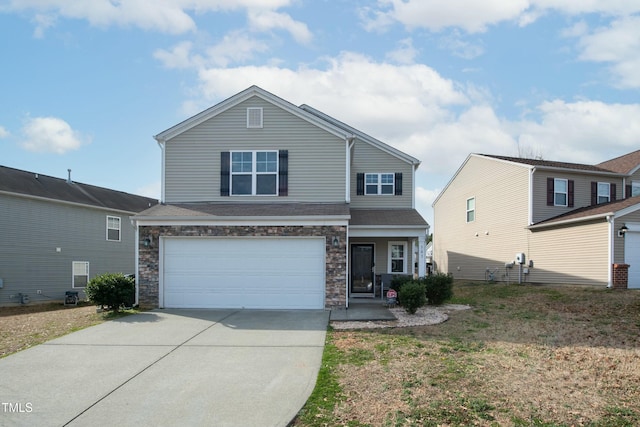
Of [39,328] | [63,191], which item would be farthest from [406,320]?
[63,191]

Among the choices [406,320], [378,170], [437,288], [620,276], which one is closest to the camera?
[406,320]

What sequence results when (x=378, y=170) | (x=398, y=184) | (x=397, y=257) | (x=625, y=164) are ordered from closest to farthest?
(x=397, y=257)
(x=398, y=184)
(x=378, y=170)
(x=625, y=164)

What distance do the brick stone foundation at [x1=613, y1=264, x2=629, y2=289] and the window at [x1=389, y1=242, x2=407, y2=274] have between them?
712 centimetres

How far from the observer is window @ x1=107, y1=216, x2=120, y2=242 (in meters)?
23.7

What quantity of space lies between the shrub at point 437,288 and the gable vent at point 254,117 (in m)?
7.11

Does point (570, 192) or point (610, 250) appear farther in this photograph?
point (570, 192)

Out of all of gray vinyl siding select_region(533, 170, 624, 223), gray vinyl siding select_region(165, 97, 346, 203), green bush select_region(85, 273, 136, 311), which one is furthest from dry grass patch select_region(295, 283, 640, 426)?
gray vinyl siding select_region(533, 170, 624, 223)

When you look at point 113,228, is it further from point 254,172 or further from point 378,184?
point 378,184

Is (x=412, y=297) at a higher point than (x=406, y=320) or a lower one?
higher

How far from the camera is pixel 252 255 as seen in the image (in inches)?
513

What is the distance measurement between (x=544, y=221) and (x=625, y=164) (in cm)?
711

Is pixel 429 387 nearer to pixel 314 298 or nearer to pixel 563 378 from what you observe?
pixel 563 378

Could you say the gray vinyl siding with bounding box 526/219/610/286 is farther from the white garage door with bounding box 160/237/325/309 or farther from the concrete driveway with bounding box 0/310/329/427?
the concrete driveway with bounding box 0/310/329/427

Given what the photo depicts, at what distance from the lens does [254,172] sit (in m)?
14.4
